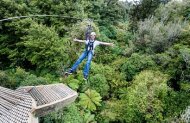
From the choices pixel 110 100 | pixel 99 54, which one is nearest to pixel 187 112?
pixel 110 100

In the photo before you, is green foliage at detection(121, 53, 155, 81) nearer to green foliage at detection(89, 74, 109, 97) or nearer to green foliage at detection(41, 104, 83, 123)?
green foliage at detection(89, 74, 109, 97)

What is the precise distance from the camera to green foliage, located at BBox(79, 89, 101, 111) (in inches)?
851

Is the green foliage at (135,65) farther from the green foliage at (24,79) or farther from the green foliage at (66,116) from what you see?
the green foliage at (24,79)

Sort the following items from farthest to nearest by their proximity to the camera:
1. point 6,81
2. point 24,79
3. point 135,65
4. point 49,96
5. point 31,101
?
point 135,65 < point 24,79 < point 6,81 < point 49,96 < point 31,101

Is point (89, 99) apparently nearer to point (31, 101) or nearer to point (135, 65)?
point (135, 65)

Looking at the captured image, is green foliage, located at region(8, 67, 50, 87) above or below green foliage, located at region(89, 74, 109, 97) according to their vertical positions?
above

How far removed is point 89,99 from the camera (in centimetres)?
2156

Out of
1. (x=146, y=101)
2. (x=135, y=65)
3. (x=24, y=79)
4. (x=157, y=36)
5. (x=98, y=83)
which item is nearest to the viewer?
(x=146, y=101)

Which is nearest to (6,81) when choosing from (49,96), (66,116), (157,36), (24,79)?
(24,79)

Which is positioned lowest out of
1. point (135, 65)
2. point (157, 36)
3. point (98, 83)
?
point (98, 83)

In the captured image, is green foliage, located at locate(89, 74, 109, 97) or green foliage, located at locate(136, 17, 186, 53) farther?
green foliage, located at locate(136, 17, 186, 53)

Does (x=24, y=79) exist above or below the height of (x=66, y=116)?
above

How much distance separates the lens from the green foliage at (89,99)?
21.6 metres

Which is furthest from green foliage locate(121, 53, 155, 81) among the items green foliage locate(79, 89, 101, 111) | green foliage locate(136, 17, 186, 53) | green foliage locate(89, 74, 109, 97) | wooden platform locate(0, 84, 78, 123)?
wooden platform locate(0, 84, 78, 123)
